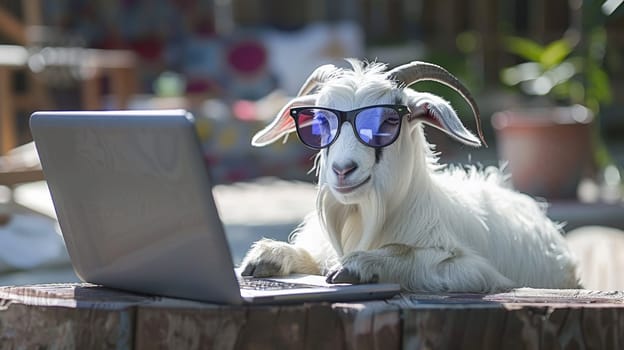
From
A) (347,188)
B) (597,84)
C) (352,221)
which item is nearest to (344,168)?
(347,188)

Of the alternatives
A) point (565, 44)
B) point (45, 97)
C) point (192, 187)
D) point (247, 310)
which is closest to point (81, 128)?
point (192, 187)

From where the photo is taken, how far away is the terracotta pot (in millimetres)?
8086

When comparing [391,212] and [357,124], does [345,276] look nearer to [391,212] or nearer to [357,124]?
[357,124]

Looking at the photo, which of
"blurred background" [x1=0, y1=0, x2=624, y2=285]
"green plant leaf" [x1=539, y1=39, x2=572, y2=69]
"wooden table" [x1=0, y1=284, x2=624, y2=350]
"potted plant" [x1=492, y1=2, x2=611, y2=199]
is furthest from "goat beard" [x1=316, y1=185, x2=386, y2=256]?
"green plant leaf" [x1=539, y1=39, x2=572, y2=69]

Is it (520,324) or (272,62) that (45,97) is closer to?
(272,62)

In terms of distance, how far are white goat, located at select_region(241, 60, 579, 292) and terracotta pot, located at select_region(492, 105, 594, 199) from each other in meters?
4.72

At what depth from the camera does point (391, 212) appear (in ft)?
10.2

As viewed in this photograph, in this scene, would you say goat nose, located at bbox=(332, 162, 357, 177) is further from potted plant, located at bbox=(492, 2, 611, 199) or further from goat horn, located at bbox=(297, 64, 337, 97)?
potted plant, located at bbox=(492, 2, 611, 199)

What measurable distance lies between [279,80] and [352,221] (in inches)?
384

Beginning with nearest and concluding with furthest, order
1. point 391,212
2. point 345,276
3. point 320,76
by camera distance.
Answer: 1. point 345,276
2. point 391,212
3. point 320,76

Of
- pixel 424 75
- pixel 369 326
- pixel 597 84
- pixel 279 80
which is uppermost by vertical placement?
pixel 279 80

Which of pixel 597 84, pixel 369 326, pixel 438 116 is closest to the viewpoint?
pixel 369 326

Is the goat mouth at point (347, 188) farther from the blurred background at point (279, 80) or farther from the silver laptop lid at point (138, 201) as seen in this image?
the blurred background at point (279, 80)

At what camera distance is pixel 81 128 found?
7.94ft
